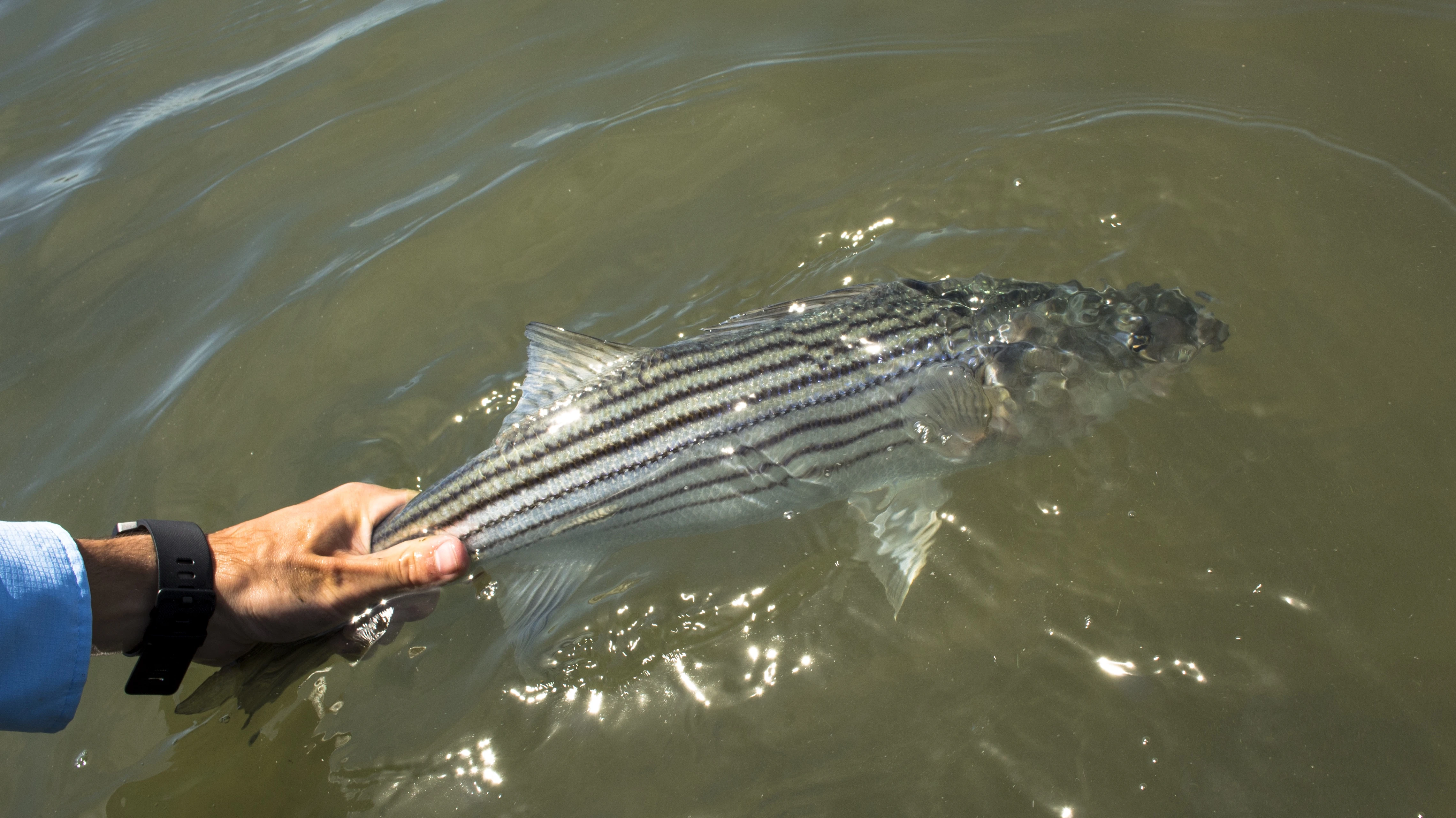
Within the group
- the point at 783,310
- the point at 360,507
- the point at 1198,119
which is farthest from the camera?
the point at 1198,119

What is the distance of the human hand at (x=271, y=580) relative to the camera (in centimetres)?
335

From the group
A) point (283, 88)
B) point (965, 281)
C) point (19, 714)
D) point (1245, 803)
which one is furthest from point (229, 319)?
point (1245, 803)

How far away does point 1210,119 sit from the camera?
5.29 meters

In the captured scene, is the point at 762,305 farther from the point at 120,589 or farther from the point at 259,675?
the point at 120,589

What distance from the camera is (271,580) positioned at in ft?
11.5

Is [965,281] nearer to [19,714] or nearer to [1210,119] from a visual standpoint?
[1210,119]

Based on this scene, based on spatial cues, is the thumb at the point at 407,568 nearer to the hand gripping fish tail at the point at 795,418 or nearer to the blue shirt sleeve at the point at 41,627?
the hand gripping fish tail at the point at 795,418

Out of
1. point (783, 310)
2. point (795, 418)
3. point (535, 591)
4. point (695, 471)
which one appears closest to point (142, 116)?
point (535, 591)

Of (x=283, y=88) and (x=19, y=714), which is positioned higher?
(x=283, y=88)

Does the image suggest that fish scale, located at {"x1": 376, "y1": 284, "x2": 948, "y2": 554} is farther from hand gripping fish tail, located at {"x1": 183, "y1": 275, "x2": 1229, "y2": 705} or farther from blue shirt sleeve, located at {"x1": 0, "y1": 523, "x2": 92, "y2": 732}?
blue shirt sleeve, located at {"x1": 0, "y1": 523, "x2": 92, "y2": 732}

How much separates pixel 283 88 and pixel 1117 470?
701 centimetres

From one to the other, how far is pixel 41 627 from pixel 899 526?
340cm

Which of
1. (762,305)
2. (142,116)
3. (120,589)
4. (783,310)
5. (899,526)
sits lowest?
(899,526)

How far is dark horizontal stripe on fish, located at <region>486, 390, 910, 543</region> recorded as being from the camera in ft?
11.5
